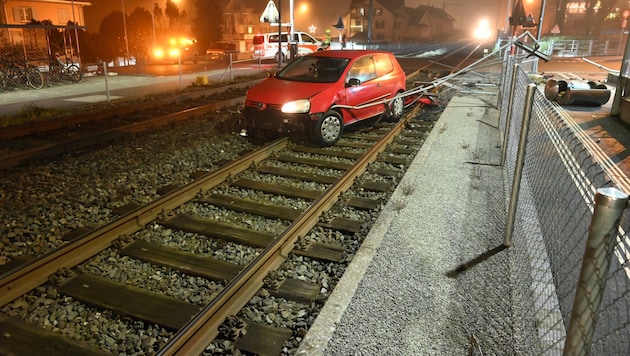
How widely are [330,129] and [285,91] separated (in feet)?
3.81

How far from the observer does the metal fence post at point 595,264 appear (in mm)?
1781

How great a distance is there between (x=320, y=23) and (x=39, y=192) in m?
102

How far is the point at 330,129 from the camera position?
9109 mm

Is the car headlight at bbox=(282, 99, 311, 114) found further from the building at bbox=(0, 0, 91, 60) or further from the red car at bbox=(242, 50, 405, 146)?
the building at bbox=(0, 0, 91, 60)

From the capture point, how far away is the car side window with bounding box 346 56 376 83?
9641 mm

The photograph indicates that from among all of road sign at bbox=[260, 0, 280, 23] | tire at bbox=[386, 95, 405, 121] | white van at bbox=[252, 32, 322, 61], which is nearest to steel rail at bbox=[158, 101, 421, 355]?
tire at bbox=[386, 95, 405, 121]

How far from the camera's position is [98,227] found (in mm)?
5148

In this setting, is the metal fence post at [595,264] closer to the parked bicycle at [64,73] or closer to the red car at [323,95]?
the red car at [323,95]

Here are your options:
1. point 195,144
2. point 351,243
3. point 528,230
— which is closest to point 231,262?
point 351,243

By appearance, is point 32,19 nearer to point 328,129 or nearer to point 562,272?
point 328,129

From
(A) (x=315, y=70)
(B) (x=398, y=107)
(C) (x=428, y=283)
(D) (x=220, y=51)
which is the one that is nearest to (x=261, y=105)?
(A) (x=315, y=70)

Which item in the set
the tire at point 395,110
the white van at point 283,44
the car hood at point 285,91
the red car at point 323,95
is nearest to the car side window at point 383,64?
the red car at point 323,95

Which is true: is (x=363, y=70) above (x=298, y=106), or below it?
above

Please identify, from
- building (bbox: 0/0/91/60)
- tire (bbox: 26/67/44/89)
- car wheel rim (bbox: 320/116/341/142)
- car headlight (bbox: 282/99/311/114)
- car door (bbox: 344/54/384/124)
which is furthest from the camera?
building (bbox: 0/0/91/60)
